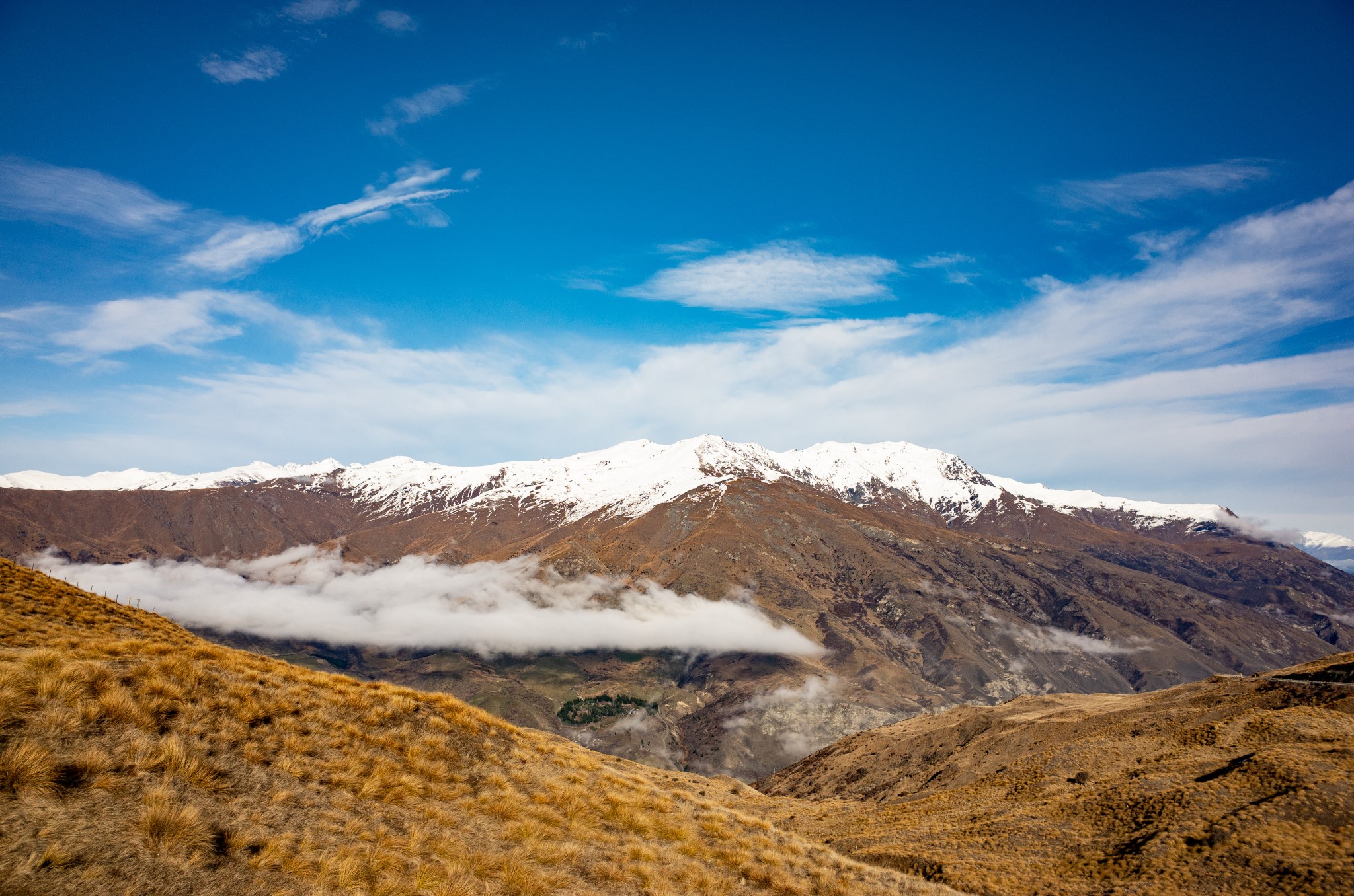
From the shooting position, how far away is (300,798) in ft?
47.8

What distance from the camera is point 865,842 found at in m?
32.2

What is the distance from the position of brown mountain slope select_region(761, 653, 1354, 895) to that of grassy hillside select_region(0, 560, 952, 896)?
8513 mm

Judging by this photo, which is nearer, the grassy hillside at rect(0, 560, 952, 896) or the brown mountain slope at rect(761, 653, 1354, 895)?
the grassy hillside at rect(0, 560, 952, 896)

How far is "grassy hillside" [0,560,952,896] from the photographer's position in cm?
1077

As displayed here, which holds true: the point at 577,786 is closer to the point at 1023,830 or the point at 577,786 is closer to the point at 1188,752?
the point at 1023,830

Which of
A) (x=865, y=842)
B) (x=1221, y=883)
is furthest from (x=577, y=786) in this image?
(x=1221, y=883)

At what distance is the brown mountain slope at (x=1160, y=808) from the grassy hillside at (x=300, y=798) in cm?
851

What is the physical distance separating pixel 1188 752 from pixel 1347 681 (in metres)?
17.9

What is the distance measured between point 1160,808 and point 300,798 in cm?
3372

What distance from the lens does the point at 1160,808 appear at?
87.7 feet

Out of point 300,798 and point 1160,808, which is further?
point 1160,808

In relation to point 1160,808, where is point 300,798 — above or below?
above

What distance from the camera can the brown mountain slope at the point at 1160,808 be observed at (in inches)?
851

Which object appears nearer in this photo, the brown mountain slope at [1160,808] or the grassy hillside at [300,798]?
the grassy hillside at [300,798]
